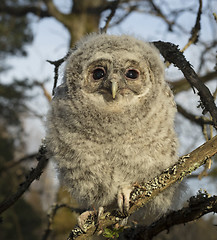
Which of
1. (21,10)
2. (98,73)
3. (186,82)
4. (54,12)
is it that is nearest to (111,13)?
(98,73)

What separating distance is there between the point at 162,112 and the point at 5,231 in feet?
25.4

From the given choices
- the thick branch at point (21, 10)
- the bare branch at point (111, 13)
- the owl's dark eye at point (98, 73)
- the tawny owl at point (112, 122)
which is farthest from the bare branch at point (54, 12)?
the owl's dark eye at point (98, 73)

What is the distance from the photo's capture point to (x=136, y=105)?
6.77 feet

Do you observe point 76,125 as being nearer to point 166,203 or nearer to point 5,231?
point 166,203

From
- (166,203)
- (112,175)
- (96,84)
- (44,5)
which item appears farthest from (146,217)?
(44,5)

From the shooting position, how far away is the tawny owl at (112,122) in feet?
6.33

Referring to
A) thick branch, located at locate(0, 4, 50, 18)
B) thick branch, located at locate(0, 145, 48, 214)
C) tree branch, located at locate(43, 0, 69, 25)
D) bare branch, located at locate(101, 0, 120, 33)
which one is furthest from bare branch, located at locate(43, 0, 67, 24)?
thick branch, located at locate(0, 145, 48, 214)

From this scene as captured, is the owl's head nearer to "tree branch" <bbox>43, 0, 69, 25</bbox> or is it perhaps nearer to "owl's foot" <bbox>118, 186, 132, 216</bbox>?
"owl's foot" <bbox>118, 186, 132, 216</bbox>

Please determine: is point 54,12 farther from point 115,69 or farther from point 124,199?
point 124,199

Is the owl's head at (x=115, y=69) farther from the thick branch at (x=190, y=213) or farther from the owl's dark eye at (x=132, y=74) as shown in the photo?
the thick branch at (x=190, y=213)

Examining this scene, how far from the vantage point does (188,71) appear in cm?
181

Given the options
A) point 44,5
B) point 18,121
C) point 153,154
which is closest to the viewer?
point 153,154

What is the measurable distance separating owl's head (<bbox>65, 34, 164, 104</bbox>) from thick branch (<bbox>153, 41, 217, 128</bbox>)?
0.22ft

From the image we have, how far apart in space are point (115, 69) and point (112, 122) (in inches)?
13.8
